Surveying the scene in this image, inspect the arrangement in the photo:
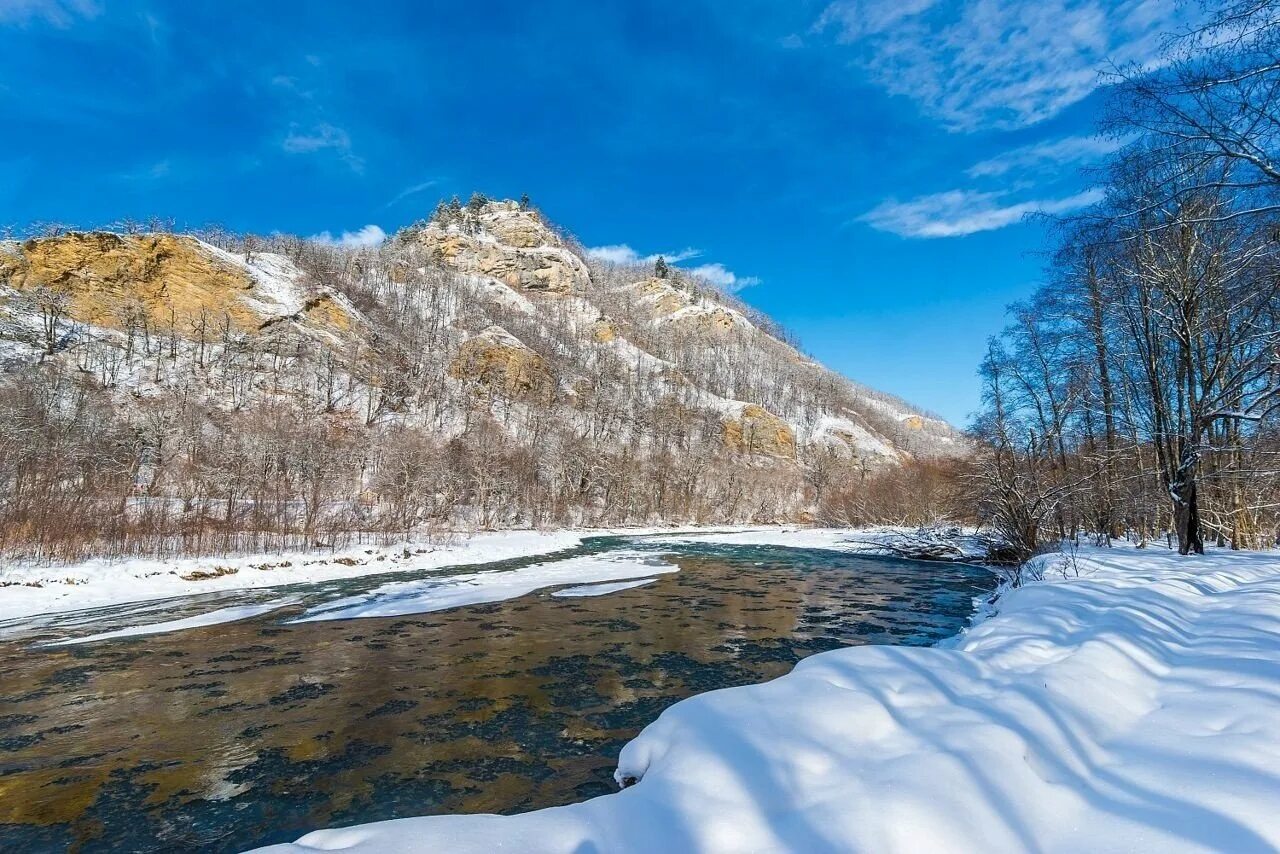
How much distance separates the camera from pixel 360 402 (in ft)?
205

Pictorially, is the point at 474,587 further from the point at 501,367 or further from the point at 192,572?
the point at 501,367

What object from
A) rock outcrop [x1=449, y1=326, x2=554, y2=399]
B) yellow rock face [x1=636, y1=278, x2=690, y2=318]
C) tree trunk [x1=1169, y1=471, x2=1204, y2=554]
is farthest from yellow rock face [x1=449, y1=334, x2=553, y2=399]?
yellow rock face [x1=636, y1=278, x2=690, y2=318]

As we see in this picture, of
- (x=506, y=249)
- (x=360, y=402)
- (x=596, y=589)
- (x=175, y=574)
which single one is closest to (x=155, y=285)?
(x=360, y=402)

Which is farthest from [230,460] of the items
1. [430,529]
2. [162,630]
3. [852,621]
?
[852,621]

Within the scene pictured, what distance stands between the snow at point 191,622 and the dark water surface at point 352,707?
440mm

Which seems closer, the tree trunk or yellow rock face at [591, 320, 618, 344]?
the tree trunk

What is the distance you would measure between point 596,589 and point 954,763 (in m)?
12.7

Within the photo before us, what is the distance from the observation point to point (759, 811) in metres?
2.88

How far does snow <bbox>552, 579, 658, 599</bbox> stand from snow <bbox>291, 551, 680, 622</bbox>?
819 mm

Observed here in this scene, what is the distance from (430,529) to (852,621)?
21824 millimetres

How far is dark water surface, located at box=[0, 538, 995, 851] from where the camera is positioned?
4.42m

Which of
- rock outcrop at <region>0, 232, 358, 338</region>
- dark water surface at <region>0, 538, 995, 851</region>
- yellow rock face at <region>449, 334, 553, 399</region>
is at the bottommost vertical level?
dark water surface at <region>0, 538, 995, 851</region>

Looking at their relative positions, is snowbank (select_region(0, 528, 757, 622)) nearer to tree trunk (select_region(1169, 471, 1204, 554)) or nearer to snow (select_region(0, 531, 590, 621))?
snow (select_region(0, 531, 590, 621))

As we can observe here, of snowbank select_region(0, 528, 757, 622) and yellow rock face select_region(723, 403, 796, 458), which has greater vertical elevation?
yellow rock face select_region(723, 403, 796, 458)
